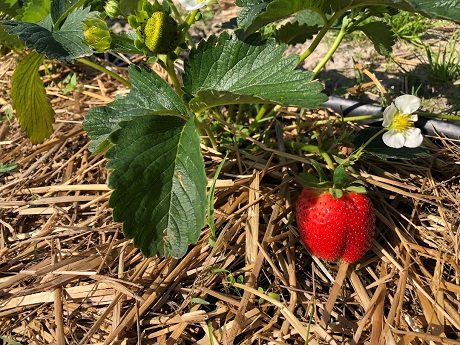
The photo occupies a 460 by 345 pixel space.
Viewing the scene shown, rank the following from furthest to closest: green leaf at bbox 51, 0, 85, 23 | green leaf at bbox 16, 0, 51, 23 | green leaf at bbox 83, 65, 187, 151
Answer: green leaf at bbox 16, 0, 51, 23
green leaf at bbox 51, 0, 85, 23
green leaf at bbox 83, 65, 187, 151

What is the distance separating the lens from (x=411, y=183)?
1.40 m

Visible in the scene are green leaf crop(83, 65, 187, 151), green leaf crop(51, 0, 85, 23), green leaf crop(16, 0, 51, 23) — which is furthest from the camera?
green leaf crop(16, 0, 51, 23)

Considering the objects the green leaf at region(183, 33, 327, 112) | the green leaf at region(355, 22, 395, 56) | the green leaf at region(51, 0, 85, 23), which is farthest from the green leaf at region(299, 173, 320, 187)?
the green leaf at region(51, 0, 85, 23)

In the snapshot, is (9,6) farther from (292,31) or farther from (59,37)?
(292,31)

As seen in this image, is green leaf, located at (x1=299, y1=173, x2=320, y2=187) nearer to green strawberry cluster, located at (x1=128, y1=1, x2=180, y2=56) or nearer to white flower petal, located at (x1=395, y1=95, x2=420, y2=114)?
white flower petal, located at (x1=395, y1=95, x2=420, y2=114)

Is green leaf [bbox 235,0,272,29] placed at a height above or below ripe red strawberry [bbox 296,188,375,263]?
above

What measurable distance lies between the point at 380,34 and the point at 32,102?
103cm

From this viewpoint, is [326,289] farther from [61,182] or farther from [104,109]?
[61,182]

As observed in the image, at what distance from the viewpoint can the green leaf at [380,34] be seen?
1384 mm

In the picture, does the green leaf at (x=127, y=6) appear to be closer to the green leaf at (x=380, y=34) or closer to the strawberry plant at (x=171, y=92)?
the strawberry plant at (x=171, y=92)

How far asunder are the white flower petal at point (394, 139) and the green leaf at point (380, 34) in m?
0.32

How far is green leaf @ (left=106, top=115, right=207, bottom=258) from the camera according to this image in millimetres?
1042

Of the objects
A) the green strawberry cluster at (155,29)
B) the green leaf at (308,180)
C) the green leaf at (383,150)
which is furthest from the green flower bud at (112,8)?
the green leaf at (383,150)

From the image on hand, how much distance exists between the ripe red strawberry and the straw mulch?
3.6 inches
